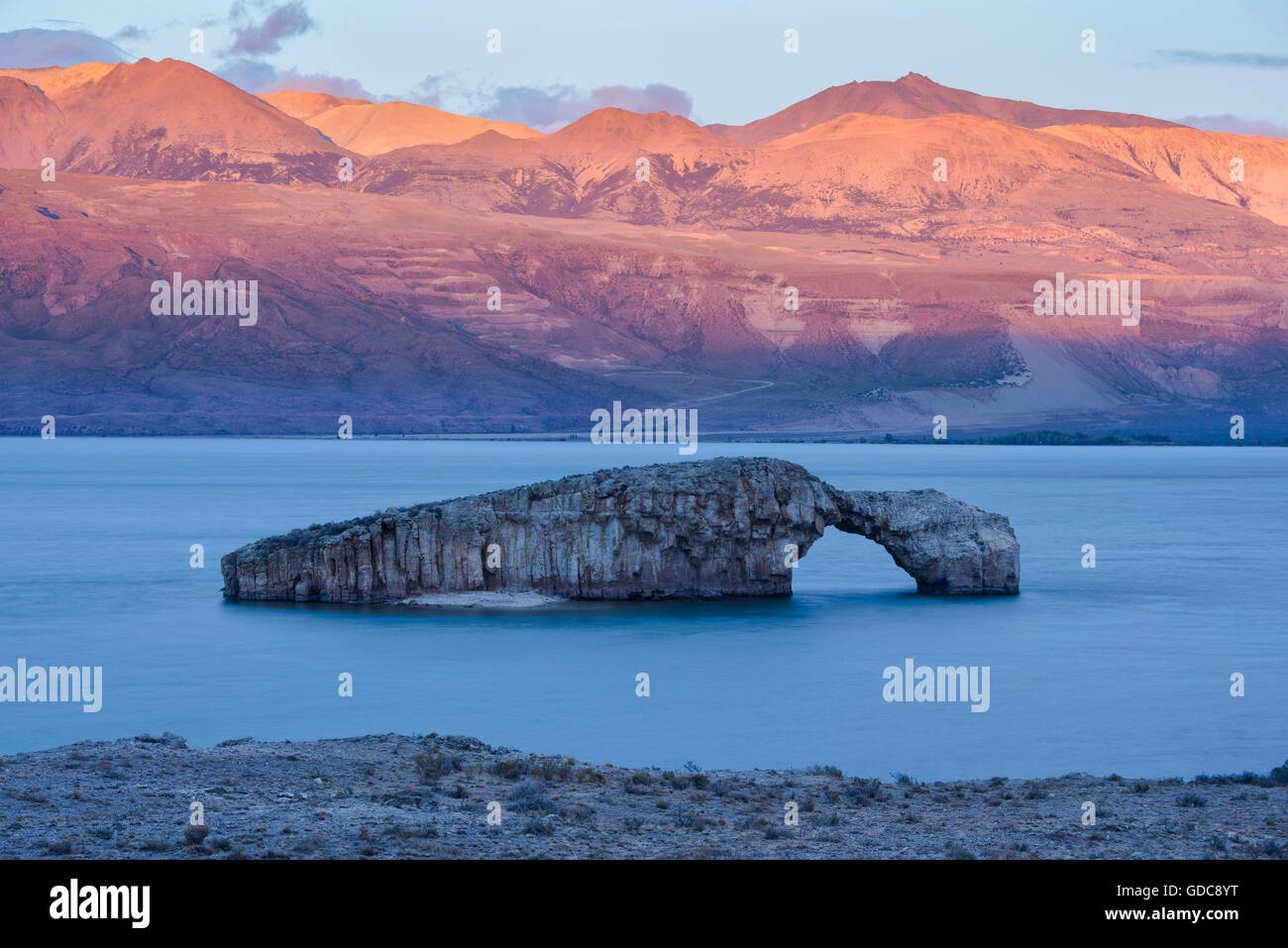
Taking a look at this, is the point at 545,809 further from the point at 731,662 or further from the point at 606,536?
the point at 606,536

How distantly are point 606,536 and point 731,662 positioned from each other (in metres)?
5.96

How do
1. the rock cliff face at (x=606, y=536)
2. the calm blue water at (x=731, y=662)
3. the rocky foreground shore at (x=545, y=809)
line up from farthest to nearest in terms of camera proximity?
the rock cliff face at (x=606, y=536)
the calm blue water at (x=731, y=662)
the rocky foreground shore at (x=545, y=809)

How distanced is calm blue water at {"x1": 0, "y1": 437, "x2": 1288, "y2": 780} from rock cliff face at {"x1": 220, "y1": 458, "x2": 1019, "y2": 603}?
2.56 feet

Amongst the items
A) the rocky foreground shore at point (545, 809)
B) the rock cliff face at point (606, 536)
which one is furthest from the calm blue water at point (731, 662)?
the rocky foreground shore at point (545, 809)

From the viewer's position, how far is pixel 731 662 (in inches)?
1054

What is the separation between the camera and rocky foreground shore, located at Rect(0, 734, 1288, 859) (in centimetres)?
1110

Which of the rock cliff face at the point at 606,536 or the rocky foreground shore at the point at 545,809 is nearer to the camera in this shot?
the rocky foreground shore at the point at 545,809

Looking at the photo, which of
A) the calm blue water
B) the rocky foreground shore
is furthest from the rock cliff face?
the rocky foreground shore

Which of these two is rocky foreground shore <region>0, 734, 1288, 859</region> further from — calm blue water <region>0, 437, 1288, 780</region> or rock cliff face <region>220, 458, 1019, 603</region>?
rock cliff face <region>220, 458, 1019, 603</region>

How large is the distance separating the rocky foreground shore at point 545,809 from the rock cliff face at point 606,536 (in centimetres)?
1463

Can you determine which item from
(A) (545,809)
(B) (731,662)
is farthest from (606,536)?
(A) (545,809)

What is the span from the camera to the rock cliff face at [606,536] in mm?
31125

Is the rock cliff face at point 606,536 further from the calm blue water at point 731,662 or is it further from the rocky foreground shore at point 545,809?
the rocky foreground shore at point 545,809

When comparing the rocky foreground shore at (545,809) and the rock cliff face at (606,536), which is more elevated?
the rock cliff face at (606,536)
